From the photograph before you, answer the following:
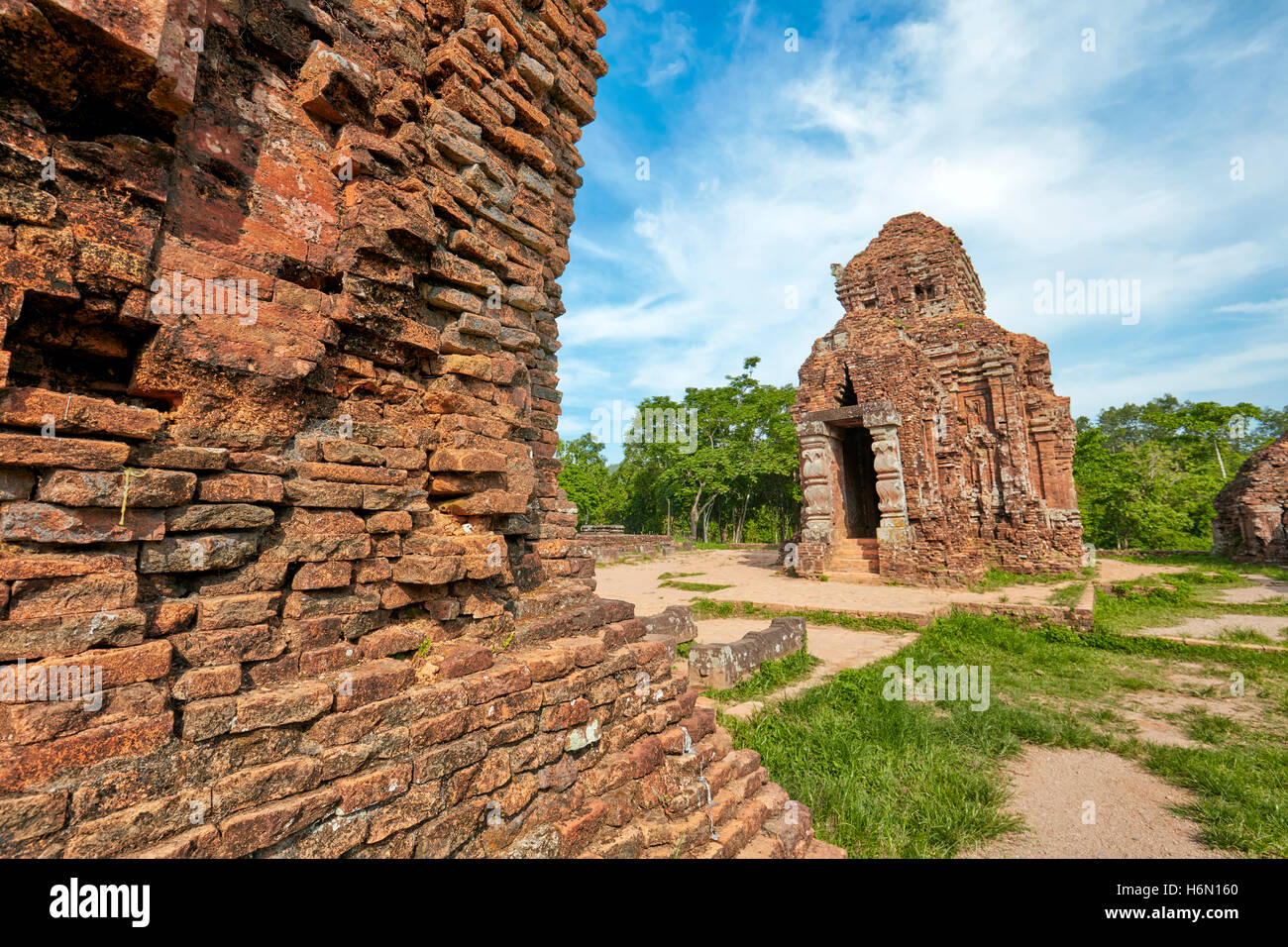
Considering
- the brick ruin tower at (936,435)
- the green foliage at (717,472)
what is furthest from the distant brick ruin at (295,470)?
the green foliage at (717,472)

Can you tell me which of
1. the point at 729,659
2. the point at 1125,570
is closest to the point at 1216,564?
the point at 1125,570

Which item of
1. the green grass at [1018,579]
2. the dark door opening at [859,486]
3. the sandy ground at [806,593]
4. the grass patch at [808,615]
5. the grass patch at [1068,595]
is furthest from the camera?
the dark door opening at [859,486]

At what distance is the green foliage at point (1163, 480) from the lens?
23.6 meters

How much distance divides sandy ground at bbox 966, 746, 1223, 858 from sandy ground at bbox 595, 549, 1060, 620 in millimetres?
4547

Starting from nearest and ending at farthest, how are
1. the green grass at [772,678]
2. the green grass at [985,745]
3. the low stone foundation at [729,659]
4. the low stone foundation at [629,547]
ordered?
the green grass at [985,745] < the green grass at [772,678] < the low stone foundation at [729,659] < the low stone foundation at [629,547]

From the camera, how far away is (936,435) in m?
13.8

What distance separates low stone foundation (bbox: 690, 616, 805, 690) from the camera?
6.14 metres

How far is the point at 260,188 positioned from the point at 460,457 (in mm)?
1364

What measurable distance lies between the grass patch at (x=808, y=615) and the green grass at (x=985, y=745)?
60.5 inches

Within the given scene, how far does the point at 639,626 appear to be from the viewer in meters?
3.34

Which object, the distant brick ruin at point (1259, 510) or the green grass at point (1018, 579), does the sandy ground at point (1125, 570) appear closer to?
the green grass at point (1018, 579)

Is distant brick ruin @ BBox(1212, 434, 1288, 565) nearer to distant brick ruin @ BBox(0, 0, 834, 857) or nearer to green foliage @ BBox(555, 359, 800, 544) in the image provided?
green foliage @ BBox(555, 359, 800, 544)

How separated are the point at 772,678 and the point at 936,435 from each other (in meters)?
10.2
